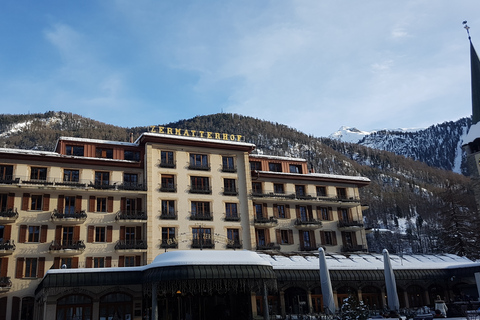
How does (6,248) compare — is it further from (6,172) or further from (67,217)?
(6,172)

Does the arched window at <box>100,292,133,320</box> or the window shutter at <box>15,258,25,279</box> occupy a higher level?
the window shutter at <box>15,258,25,279</box>

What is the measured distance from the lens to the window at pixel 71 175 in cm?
4588

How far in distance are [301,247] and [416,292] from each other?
14.4 m

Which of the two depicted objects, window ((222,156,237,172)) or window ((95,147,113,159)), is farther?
window ((222,156,237,172))

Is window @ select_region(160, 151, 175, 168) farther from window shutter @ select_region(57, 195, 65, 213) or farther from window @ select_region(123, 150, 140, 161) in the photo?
window shutter @ select_region(57, 195, 65, 213)

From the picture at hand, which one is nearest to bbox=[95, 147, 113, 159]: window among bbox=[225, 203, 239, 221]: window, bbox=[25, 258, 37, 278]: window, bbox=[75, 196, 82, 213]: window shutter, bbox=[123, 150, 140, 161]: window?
bbox=[123, 150, 140, 161]: window

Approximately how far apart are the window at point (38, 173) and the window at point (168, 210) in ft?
41.8

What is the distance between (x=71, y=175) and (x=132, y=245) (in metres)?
10.1

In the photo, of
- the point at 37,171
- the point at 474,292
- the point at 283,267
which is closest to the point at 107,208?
the point at 37,171

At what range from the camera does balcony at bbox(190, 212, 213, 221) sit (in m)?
48.6

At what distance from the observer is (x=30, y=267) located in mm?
41594

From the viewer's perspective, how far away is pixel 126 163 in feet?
160

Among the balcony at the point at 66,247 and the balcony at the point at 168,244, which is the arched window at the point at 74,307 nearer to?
the balcony at the point at 66,247

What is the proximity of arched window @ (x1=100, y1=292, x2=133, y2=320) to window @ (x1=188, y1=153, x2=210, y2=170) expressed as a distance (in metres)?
17.2
